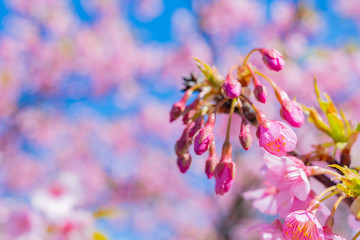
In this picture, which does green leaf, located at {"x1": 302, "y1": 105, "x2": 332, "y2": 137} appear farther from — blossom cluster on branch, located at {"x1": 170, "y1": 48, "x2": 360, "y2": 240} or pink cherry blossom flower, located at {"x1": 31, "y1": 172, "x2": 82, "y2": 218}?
pink cherry blossom flower, located at {"x1": 31, "y1": 172, "x2": 82, "y2": 218}

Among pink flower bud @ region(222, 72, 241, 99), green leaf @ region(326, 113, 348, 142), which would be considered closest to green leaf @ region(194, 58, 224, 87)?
pink flower bud @ region(222, 72, 241, 99)

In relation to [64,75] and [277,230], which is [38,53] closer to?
[64,75]

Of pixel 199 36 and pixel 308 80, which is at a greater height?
pixel 199 36

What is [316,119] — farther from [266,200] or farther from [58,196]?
[58,196]

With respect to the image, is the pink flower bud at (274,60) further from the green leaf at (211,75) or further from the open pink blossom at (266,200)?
the open pink blossom at (266,200)

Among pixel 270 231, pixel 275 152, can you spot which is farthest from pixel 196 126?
pixel 270 231

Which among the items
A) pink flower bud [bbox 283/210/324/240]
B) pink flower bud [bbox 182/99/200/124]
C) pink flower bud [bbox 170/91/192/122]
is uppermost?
pink flower bud [bbox 170/91/192/122]

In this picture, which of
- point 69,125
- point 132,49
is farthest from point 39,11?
point 69,125
